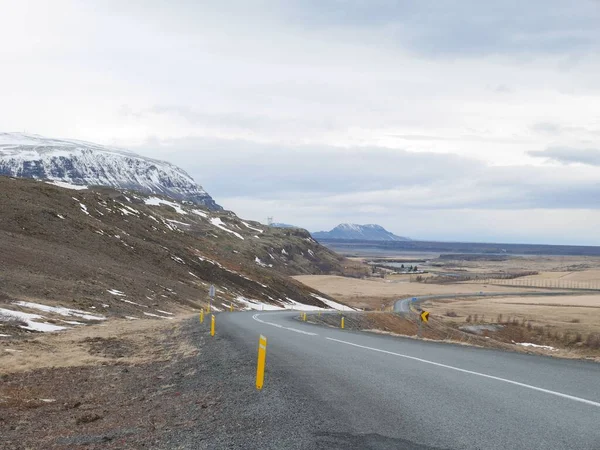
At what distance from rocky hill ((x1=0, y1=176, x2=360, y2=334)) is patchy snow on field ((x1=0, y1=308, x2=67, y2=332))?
0.54ft

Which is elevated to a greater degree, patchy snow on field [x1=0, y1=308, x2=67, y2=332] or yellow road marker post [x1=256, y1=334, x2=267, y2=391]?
yellow road marker post [x1=256, y1=334, x2=267, y2=391]

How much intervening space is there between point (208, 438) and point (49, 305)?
81.6ft

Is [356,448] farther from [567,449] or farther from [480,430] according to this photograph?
[567,449]

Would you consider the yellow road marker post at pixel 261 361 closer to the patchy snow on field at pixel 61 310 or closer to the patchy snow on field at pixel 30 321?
the patchy snow on field at pixel 30 321

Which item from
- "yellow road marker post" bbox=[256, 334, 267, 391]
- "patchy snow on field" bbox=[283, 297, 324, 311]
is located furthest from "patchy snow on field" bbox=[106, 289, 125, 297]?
"yellow road marker post" bbox=[256, 334, 267, 391]

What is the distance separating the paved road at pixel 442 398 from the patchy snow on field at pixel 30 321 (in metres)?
12.2

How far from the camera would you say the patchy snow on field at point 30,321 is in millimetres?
24047

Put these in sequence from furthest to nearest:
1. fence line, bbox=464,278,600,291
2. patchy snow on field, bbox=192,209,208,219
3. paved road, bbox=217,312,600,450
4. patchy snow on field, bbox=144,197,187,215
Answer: patchy snow on field, bbox=192,209,208,219 < patchy snow on field, bbox=144,197,187,215 < fence line, bbox=464,278,600,291 < paved road, bbox=217,312,600,450

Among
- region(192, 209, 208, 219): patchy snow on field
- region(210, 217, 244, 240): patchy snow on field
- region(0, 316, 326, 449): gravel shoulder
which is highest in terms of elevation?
region(192, 209, 208, 219): patchy snow on field

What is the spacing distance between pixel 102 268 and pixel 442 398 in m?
40.5

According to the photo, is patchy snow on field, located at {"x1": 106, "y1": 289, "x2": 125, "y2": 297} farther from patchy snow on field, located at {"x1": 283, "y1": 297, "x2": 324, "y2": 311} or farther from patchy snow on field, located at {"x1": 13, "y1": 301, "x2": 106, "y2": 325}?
patchy snow on field, located at {"x1": 283, "y1": 297, "x2": 324, "y2": 311}

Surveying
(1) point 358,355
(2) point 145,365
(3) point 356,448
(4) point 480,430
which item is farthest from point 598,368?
(2) point 145,365

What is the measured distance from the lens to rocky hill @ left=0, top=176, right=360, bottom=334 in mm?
33031

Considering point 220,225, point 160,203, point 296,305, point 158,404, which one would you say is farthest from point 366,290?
point 158,404
